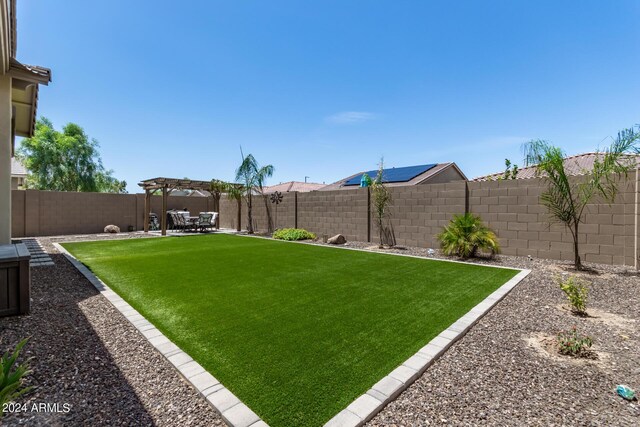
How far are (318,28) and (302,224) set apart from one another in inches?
294

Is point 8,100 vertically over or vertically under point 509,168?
under

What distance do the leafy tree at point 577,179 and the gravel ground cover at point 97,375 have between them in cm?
755

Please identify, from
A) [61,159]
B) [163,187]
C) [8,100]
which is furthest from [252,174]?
[61,159]

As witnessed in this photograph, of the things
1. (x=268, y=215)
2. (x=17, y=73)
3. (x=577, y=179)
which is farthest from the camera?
(x=268, y=215)

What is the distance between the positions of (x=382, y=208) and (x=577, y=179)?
4999 mm

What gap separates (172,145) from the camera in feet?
67.7

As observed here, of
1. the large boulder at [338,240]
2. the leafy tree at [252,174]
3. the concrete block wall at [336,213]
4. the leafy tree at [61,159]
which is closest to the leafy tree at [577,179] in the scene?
the concrete block wall at [336,213]

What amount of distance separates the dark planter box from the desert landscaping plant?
27.1 feet

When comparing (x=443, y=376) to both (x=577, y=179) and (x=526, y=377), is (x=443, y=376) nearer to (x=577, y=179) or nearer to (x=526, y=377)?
(x=526, y=377)

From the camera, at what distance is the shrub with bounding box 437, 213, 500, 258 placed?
751 centimetres

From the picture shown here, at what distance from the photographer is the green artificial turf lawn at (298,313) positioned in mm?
2254

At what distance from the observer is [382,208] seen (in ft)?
32.5

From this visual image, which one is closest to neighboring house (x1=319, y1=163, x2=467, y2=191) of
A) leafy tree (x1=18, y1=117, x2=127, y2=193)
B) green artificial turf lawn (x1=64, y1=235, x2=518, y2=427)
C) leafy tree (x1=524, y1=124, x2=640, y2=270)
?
leafy tree (x1=524, y1=124, x2=640, y2=270)

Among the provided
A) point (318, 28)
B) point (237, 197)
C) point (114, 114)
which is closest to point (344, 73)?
point (318, 28)
